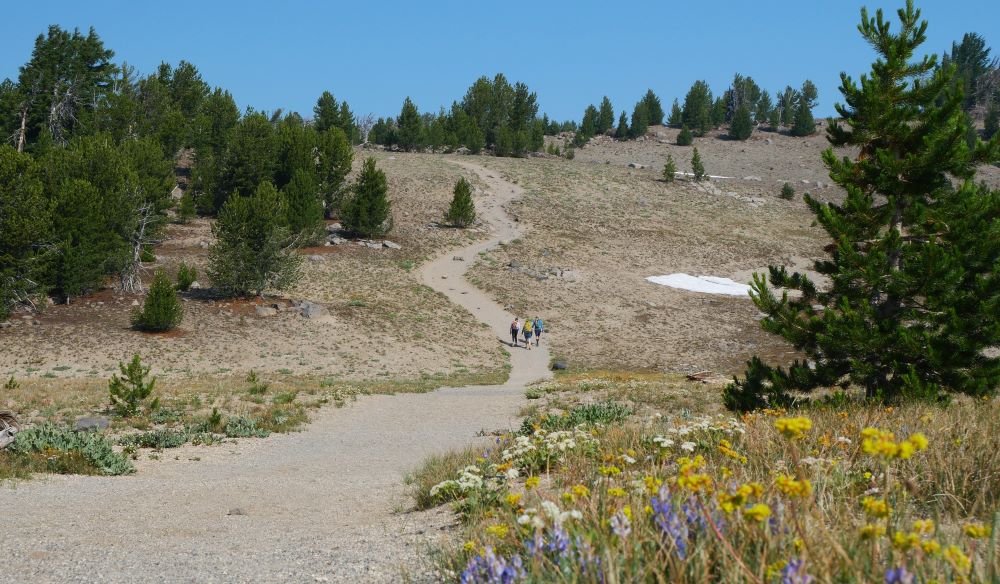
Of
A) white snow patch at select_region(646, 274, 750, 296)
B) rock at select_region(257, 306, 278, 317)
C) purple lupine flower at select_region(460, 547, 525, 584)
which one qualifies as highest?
purple lupine flower at select_region(460, 547, 525, 584)

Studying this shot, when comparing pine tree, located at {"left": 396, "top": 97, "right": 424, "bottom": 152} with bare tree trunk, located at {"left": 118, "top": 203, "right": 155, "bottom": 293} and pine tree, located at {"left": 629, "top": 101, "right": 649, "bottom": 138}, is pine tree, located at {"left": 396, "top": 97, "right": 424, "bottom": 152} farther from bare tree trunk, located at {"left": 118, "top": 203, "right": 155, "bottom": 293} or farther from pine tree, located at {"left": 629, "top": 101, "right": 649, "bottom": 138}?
bare tree trunk, located at {"left": 118, "top": 203, "right": 155, "bottom": 293}

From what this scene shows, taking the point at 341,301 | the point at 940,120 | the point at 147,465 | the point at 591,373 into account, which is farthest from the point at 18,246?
the point at 940,120

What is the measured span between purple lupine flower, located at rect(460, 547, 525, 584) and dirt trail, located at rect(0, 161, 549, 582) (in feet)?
4.01

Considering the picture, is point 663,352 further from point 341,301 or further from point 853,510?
point 853,510

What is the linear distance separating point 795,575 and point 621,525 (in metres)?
0.82

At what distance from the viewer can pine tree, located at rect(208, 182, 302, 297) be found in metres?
30.1

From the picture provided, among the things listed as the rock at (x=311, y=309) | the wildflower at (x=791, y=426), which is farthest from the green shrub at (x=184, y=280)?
the wildflower at (x=791, y=426)

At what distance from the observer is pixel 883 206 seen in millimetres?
11336

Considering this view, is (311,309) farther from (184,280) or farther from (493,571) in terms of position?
(493,571)

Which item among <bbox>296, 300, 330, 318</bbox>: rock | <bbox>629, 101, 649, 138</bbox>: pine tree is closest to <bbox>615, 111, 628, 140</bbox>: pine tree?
<bbox>629, 101, 649, 138</bbox>: pine tree

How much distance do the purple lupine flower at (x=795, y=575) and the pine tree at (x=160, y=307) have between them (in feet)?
94.0

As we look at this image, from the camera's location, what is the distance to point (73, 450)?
1042 cm

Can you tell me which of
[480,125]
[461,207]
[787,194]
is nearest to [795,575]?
[461,207]

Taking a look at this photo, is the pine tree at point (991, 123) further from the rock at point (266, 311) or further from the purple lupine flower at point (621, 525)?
the purple lupine flower at point (621, 525)
